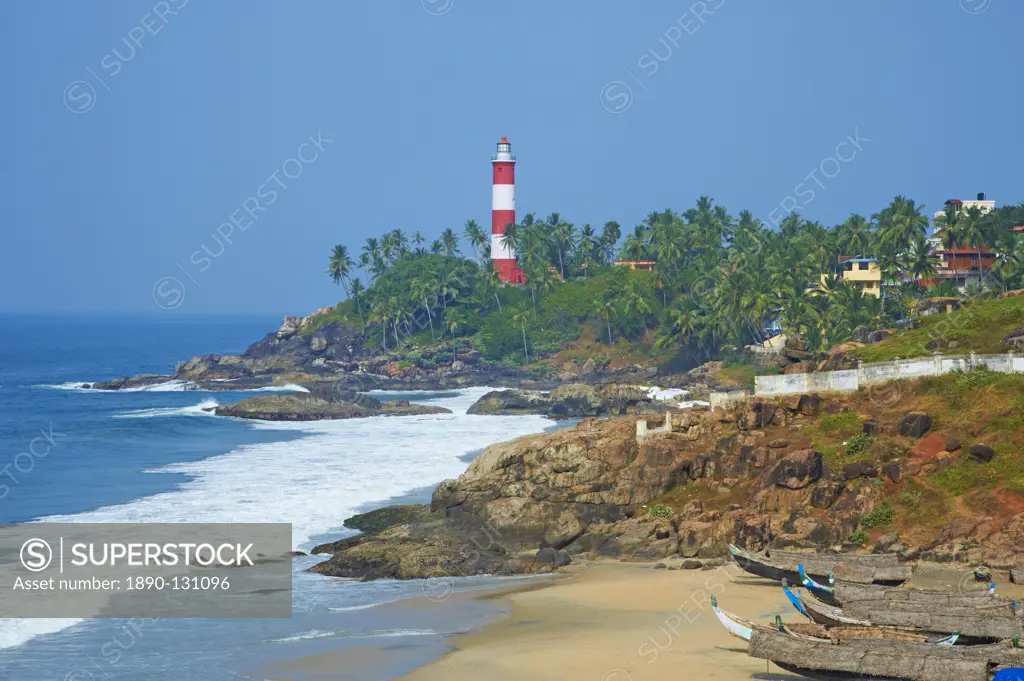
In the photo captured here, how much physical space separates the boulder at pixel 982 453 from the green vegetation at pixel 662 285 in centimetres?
3502

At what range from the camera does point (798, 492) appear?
39.8 meters

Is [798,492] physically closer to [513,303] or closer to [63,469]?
[63,469]

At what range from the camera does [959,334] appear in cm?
4847

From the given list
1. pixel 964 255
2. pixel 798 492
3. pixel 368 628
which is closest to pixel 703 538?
pixel 798 492

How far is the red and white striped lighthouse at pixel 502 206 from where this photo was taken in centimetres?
12306

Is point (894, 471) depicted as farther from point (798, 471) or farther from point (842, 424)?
point (842, 424)

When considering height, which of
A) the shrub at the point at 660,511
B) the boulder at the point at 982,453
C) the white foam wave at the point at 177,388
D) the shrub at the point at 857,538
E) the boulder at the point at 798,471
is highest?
the white foam wave at the point at 177,388

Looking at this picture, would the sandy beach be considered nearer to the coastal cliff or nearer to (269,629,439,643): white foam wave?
(269,629,439,643): white foam wave

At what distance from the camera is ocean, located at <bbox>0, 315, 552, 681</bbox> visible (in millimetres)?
30828

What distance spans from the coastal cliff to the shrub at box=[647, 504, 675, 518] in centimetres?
5

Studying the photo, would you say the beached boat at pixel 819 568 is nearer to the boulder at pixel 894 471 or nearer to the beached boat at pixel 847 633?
the beached boat at pixel 847 633

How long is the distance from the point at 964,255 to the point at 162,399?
61.7m

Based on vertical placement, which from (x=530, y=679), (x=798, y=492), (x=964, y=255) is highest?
(x=964, y=255)

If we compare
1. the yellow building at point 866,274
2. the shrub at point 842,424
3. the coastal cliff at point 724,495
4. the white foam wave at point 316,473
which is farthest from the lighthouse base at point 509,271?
the shrub at point 842,424
